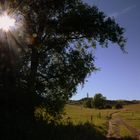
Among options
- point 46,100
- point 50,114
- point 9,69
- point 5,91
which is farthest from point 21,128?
point 50,114

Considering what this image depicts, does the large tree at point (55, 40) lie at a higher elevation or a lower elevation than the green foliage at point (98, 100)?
lower

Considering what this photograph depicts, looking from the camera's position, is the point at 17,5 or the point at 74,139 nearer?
the point at 74,139

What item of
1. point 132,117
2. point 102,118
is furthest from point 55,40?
point 132,117

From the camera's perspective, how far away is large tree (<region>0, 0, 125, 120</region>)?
2764 cm

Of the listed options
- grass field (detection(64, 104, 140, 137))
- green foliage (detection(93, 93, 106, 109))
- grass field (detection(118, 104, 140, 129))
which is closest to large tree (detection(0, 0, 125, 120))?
grass field (detection(64, 104, 140, 137))

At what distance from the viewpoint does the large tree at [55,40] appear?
90.7 feet

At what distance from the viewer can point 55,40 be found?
101 ft

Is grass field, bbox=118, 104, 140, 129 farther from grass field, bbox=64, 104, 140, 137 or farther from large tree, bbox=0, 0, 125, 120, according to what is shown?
large tree, bbox=0, 0, 125, 120

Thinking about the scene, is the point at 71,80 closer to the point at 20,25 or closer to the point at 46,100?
the point at 46,100

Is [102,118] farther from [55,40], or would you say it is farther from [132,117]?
[55,40]

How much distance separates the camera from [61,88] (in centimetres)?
3144

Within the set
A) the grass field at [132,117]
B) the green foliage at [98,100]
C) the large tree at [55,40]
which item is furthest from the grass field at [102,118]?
the green foliage at [98,100]

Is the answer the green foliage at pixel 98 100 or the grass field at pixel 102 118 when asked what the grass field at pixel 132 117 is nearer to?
the grass field at pixel 102 118

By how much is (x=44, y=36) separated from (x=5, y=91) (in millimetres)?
11347
